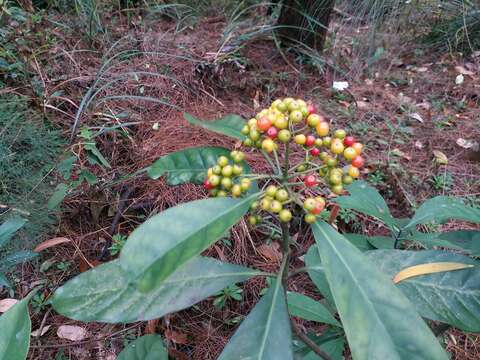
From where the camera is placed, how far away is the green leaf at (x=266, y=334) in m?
0.90

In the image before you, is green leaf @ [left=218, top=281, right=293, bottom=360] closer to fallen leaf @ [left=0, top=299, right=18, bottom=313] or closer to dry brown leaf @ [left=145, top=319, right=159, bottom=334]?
dry brown leaf @ [left=145, top=319, right=159, bottom=334]

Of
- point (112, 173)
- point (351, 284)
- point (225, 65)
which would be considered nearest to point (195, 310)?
point (112, 173)

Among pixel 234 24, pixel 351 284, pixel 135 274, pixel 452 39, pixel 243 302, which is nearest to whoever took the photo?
pixel 135 274

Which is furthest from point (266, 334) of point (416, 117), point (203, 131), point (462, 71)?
point (462, 71)

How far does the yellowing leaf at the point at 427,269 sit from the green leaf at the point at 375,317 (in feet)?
0.84

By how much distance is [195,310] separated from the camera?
1795 millimetres

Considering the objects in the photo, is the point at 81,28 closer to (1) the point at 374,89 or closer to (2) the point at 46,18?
(2) the point at 46,18

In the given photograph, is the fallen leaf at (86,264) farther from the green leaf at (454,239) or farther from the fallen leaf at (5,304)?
the green leaf at (454,239)

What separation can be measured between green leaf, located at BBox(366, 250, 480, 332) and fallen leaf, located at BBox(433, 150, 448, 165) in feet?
5.93

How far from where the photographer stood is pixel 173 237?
734mm

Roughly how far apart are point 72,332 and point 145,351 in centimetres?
57

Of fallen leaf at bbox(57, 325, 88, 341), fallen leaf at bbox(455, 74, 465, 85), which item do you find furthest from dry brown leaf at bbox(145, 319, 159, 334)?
fallen leaf at bbox(455, 74, 465, 85)

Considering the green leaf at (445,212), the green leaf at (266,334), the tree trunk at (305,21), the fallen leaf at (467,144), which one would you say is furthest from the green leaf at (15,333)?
the tree trunk at (305,21)

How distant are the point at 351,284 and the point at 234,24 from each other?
340 centimetres
